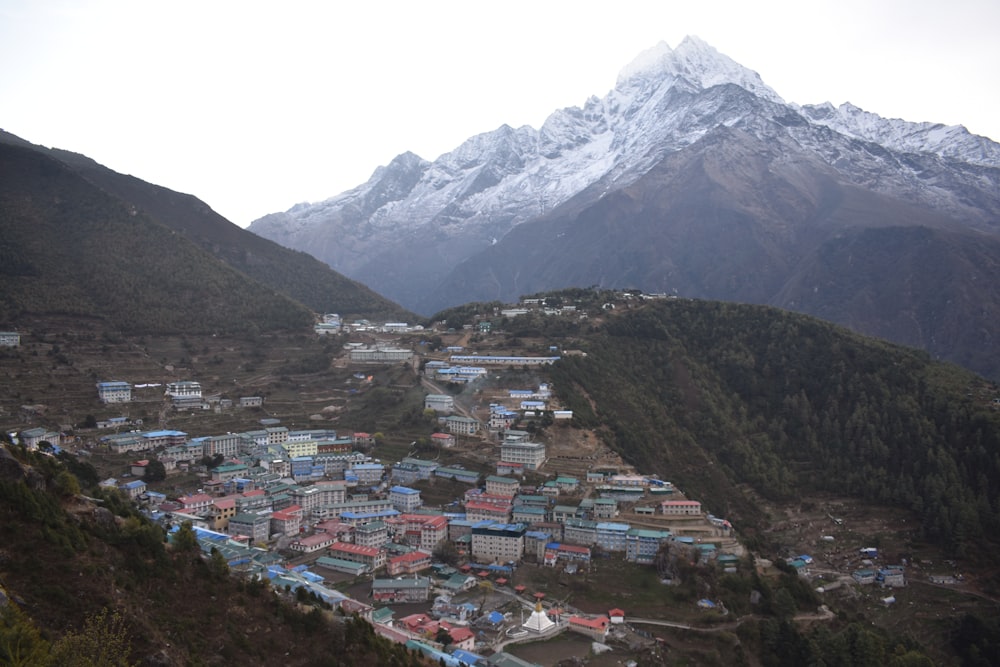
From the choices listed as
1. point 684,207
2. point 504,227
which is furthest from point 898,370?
point 504,227

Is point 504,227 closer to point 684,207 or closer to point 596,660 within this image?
point 684,207

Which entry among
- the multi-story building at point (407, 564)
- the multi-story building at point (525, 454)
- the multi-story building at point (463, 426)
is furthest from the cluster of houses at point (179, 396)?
the multi-story building at point (407, 564)

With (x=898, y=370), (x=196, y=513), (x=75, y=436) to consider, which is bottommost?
(x=196, y=513)

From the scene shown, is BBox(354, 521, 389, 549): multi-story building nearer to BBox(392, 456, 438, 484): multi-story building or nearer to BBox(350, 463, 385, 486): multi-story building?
BBox(350, 463, 385, 486): multi-story building

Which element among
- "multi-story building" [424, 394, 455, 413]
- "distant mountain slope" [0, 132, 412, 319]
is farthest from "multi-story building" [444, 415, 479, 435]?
"distant mountain slope" [0, 132, 412, 319]

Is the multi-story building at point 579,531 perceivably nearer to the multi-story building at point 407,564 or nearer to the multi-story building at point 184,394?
the multi-story building at point 407,564

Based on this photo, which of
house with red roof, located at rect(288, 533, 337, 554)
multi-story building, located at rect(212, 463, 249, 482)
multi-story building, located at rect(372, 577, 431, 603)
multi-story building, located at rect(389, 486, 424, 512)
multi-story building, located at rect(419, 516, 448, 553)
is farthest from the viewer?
multi-story building, located at rect(212, 463, 249, 482)
